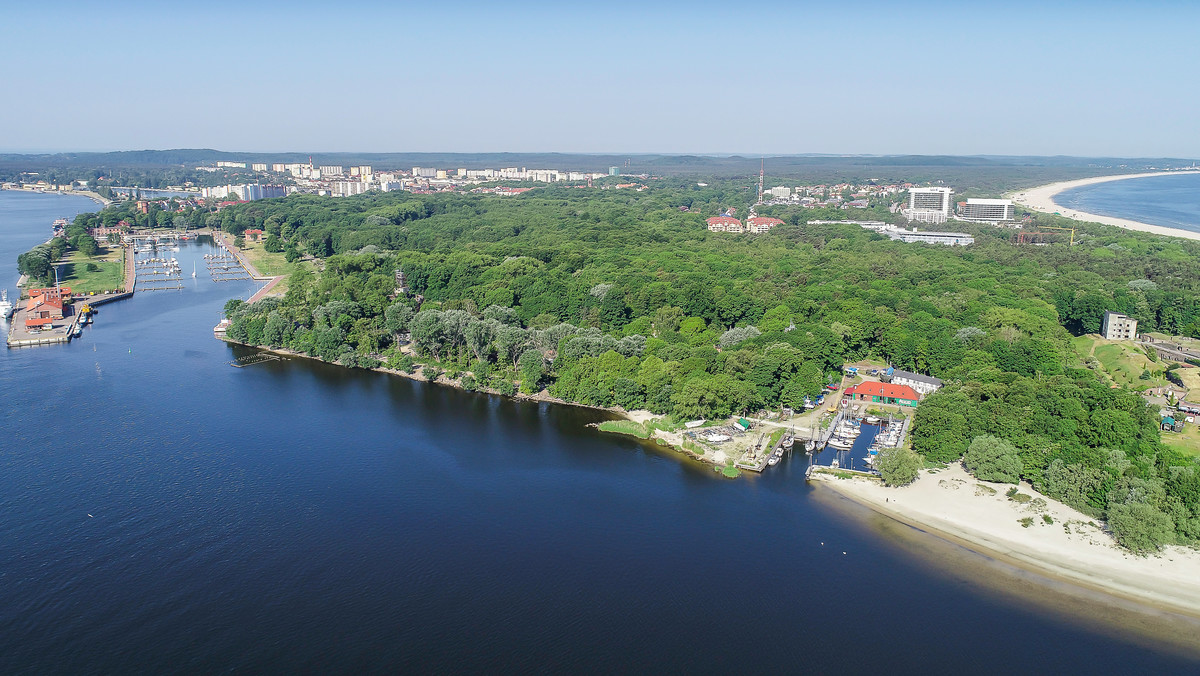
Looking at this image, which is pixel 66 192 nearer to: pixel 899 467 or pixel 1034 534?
pixel 899 467

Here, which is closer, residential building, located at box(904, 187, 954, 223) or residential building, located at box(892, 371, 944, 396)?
residential building, located at box(892, 371, 944, 396)

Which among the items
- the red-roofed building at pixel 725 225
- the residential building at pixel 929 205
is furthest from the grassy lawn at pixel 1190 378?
the residential building at pixel 929 205

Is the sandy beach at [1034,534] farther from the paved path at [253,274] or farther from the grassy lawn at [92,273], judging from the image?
the grassy lawn at [92,273]

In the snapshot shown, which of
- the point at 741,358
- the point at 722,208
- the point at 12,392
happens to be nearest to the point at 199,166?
the point at 722,208

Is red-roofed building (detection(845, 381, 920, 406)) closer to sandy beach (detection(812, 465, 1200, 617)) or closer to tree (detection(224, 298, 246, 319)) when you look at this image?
sandy beach (detection(812, 465, 1200, 617))

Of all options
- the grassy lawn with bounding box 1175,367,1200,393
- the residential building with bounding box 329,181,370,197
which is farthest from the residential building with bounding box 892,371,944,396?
the residential building with bounding box 329,181,370,197

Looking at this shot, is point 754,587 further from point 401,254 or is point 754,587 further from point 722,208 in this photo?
point 722,208
